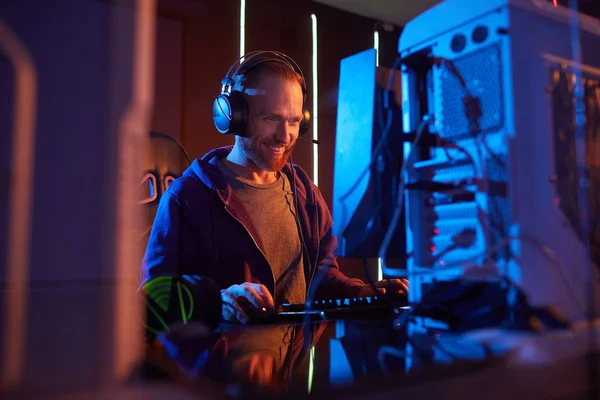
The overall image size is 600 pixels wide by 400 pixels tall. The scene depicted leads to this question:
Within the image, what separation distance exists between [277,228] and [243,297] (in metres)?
0.52

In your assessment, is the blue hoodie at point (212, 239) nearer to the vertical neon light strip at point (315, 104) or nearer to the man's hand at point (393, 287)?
the man's hand at point (393, 287)

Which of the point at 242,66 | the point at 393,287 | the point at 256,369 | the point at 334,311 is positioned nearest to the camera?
the point at 256,369

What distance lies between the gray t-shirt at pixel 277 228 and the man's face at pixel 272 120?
0.09m

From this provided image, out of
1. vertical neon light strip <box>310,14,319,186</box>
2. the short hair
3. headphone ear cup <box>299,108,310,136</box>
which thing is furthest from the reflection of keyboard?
vertical neon light strip <box>310,14,319,186</box>

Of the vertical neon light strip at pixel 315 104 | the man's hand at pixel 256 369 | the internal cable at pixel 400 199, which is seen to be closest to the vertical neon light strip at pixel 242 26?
the vertical neon light strip at pixel 315 104

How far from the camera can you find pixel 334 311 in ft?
2.92

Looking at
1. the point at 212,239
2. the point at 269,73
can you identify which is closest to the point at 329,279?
the point at 212,239

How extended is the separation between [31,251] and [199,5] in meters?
1.66

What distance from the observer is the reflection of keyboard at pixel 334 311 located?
2.86ft

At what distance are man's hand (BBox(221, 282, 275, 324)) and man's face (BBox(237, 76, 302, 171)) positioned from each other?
59 centimetres

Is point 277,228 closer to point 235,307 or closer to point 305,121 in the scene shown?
point 305,121

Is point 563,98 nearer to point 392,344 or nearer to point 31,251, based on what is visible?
point 392,344

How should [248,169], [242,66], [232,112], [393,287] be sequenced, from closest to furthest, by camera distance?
[393,287] → [232,112] → [242,66] → [248,169]

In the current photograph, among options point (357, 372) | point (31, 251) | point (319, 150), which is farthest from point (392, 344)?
point (319, 150)
